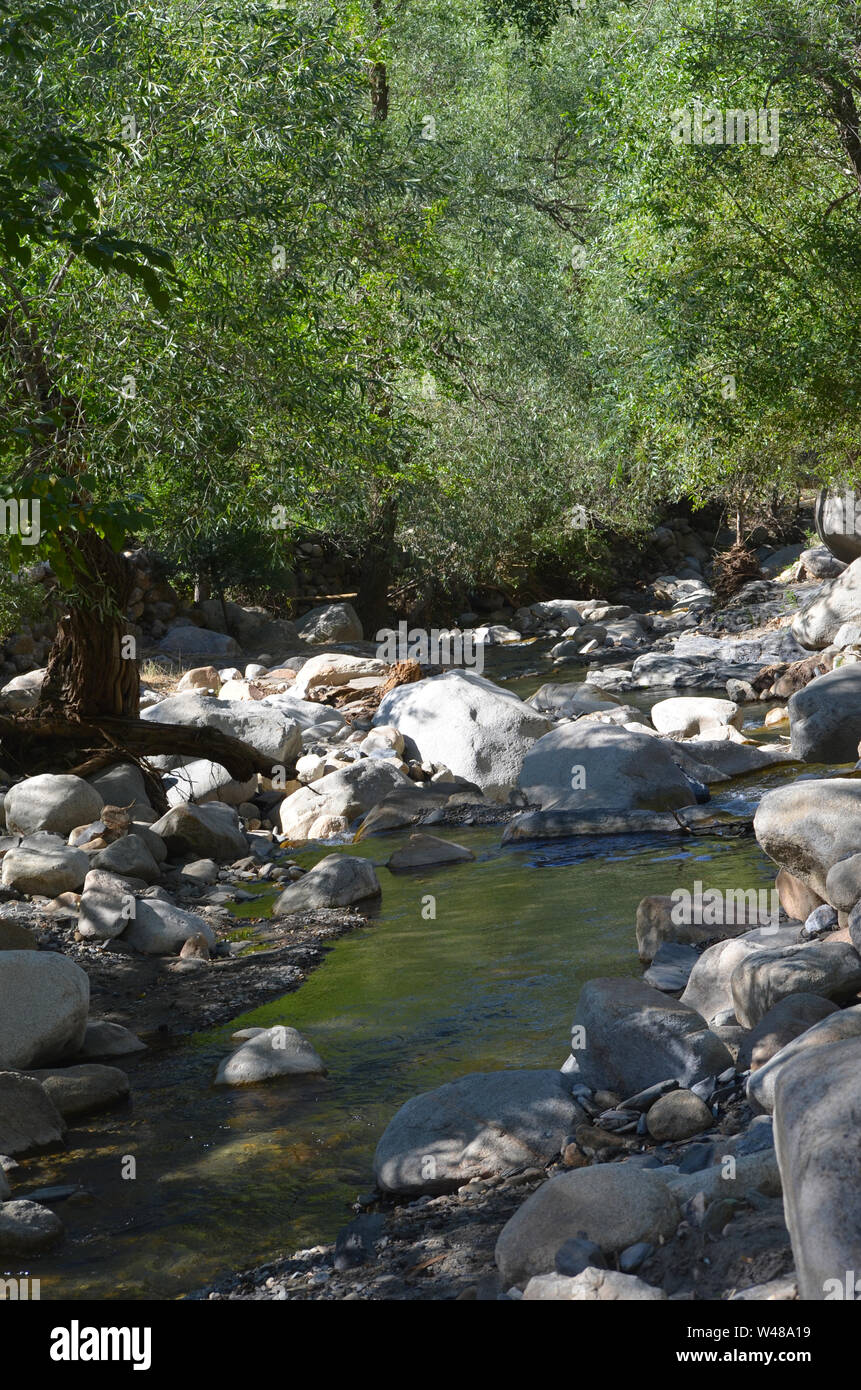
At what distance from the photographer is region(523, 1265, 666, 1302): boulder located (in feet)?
11.1

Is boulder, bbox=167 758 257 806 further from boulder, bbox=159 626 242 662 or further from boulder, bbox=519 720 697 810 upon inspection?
boulder, bbox=159 626 242 662

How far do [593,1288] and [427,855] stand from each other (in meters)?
7.09

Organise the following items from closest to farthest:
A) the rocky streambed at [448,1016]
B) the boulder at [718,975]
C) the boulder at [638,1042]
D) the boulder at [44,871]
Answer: the rocky streambed at [448,1016] < the boulder at [638,1042] < the boulder at [718,975] < the boulder at [44,871]

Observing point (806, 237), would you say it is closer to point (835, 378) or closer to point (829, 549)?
point (835, 378)

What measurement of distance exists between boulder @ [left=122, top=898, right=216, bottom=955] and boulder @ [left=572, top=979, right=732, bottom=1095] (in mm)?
3720

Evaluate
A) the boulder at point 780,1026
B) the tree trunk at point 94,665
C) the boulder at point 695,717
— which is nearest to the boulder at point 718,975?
the boulder at point 780,1026

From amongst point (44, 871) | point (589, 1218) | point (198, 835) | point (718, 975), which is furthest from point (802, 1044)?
point (198, 835)

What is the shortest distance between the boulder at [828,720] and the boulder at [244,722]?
570cm

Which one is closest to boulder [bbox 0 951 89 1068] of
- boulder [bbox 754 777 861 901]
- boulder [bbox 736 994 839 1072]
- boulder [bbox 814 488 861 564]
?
boulder [bbox 736 994 839 1072]

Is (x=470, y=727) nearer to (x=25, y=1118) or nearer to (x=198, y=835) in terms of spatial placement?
(x=198, y=835)

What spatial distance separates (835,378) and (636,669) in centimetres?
688

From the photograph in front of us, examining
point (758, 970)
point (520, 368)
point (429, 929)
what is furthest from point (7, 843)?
point (520, 368)

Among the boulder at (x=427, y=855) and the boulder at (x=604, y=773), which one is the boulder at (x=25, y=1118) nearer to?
the boulder at (x=427, y=855)

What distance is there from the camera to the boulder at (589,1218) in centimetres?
376
